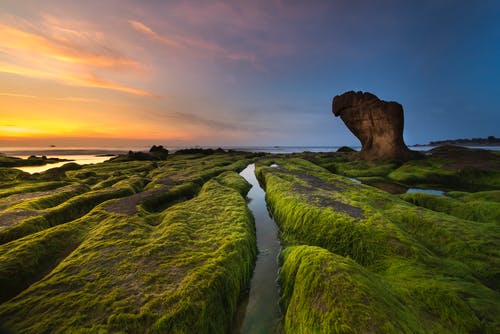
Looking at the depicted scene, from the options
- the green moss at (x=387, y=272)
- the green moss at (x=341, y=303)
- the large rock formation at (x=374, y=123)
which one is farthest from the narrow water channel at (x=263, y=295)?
the large rock formation at (x=374, y=123)

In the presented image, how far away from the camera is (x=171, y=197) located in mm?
16531

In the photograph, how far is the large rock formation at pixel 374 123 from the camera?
43.5m

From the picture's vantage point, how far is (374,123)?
1832 inches

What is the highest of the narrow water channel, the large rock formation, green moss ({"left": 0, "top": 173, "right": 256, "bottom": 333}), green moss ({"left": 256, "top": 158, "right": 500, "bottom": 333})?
the large rock formation

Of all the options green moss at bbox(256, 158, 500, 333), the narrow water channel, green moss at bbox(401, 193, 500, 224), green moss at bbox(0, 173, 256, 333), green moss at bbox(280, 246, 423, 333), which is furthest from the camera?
green moss at bbox(401, 193, 500, 224)

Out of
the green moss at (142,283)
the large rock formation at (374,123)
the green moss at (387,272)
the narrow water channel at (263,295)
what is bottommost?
the narrow water channel at (263,295)

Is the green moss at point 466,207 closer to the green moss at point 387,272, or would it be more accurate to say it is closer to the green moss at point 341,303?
the green moss at point 387,272

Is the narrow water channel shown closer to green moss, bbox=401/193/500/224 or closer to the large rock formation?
green moss, bbox=401/193/500/224

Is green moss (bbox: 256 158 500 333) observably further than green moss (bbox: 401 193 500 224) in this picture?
No

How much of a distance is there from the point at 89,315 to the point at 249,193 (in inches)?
693

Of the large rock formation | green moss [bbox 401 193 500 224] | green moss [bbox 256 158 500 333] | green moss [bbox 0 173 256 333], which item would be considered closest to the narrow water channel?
green moss [bbox 0 173 256 333]

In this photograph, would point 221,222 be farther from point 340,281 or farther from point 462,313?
point 462,313

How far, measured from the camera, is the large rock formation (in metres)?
43.5

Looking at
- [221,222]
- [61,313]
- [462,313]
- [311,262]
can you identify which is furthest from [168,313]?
[462,313]
